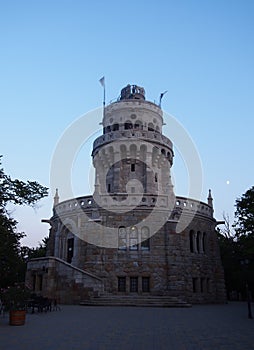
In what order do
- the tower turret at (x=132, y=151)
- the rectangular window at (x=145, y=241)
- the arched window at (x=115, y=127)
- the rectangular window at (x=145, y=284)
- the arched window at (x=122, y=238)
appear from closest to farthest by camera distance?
the rectangular window at (x=145, y=284) < the arched window at (x=122, y=238) < the rectangular window at (x=145, y=241) < the tower turret at (x=132, y=151) < the arched window at (x=115, y=127)

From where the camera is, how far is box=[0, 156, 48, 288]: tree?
46.5ft

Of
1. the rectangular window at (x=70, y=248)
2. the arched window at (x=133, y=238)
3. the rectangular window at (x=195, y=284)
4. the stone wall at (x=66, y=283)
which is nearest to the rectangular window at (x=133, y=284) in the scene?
the arched window at (x=133, y=238)

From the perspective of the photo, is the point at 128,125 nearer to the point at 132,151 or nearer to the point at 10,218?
the point at 132,151

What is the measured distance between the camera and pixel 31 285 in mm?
25953

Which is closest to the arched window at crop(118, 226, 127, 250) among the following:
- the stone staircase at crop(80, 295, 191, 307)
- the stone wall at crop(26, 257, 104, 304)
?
the stone wall at crop(26, 257, 104, 304)

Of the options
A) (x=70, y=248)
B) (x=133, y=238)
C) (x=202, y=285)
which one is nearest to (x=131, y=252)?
(x=133, y=238)

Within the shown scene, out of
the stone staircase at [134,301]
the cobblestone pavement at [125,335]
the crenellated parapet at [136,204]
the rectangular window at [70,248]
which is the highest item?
the crenellated parapet at [136,204]

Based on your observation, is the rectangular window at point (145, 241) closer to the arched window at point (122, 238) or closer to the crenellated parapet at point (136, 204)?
the arched window at point (122, 238)

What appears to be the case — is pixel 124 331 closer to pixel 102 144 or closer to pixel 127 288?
pixel 127 288

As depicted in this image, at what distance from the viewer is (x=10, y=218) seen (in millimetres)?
15469

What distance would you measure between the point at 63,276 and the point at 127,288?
4.47 meters

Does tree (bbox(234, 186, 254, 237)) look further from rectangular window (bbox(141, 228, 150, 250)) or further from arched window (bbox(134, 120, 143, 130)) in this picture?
arched window (bbox(134, 120, 143, 130))

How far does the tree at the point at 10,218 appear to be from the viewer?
46.5 ft

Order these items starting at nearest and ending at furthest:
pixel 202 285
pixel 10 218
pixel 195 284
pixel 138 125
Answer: pixel 10 218, pixel 195 284, pixel 202 285, pixel 138 125
